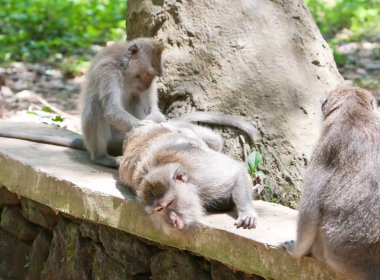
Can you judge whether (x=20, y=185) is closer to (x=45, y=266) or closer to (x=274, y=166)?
(x=45, y=266)

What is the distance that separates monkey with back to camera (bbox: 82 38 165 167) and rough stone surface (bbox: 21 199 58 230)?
61 cm

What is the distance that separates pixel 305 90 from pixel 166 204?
2.01m

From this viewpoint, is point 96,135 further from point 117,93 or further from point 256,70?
point 256,70

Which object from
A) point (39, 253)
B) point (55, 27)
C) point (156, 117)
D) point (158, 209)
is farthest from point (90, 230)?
point (55, 27)

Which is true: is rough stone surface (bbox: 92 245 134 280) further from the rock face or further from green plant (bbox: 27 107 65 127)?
green plant (bbox: 27 107 65 127)

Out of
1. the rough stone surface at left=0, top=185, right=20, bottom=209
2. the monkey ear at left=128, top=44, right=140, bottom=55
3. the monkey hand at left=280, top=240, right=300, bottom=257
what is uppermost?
the monkey ear at left=128, top=44, right=140, bottom=55

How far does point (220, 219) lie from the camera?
15.2 feet

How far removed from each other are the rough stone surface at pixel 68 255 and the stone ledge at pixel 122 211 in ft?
0.80

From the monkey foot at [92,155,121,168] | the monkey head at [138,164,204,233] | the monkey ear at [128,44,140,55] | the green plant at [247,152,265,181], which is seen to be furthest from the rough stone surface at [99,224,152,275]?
the monkey ear at [128,44,140,55]

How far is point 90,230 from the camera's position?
5340 millimetres

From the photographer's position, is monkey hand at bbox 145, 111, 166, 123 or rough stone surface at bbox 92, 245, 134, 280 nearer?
rough stone surface at bbox 92, 245, 134, 280

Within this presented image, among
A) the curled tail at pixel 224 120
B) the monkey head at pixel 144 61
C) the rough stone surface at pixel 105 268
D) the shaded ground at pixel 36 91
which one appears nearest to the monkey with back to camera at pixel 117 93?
the monkey head at pixel 144 61

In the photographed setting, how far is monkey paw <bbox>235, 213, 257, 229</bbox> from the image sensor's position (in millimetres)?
4426

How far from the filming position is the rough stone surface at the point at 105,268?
5133mm
